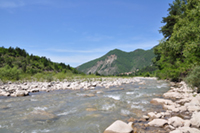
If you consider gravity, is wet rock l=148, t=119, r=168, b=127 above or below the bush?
below

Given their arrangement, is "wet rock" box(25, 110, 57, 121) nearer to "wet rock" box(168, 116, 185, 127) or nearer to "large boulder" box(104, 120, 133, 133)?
"large boulder" box(104, 120, 133, 133)

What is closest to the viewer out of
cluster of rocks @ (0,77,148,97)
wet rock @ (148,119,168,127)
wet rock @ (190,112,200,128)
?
wet rock @ (190,112,200,128)

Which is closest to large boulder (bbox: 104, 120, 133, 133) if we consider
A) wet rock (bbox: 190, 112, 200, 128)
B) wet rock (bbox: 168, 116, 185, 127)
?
wet rock (bbox: 168, 116, 185, 127)

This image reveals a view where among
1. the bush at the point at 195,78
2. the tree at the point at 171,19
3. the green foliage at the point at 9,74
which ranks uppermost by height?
the tree at the point at 171,19

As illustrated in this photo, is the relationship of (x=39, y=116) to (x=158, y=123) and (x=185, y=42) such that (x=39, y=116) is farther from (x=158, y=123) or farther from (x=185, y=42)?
(x=185, y=42)

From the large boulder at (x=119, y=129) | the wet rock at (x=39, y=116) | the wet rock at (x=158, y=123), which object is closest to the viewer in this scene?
the large boulder at (x=119, y=129)

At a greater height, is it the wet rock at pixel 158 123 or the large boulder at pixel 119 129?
the large boulder at pixel 119 129

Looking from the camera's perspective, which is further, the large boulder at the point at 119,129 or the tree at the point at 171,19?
the tree at the point at 171,19

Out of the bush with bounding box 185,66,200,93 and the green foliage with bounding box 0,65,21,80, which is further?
the green foliage with bounding box 0,65,21,80

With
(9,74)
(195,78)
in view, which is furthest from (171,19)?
(9,74)

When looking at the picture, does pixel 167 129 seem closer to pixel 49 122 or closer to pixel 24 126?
pixel 49 122

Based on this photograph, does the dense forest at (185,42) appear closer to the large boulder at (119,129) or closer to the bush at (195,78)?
the bush at (195,78)

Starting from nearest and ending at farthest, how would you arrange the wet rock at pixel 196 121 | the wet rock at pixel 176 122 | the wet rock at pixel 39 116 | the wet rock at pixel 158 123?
1. the wet rock at pixel 196 121
2. the wet rock at pixel 176 122
3. the wet rock at pixel 158 123
4. the wet rock at pixel 39 116

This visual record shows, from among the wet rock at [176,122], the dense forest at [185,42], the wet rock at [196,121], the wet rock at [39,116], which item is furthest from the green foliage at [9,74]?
the wet rock at [196,121]
